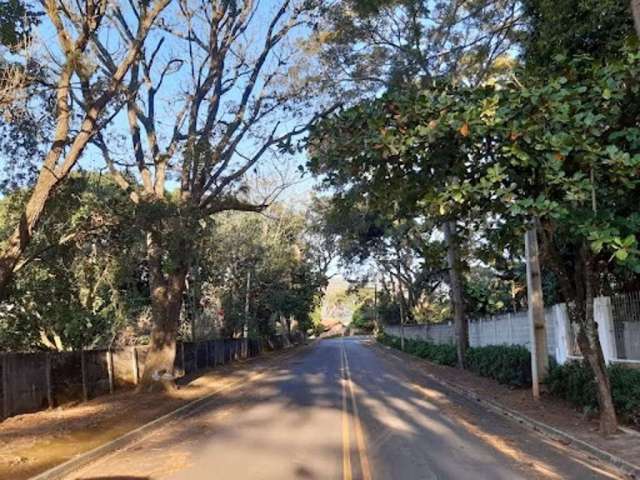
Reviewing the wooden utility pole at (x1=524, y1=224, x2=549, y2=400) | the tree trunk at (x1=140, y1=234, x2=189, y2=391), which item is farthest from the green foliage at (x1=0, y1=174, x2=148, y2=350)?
the wooden utility pole at (x1=524, y1=224, x2=549, y2=400)

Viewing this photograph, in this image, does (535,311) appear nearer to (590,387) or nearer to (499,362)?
(590,387)

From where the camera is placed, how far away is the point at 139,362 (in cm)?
2480

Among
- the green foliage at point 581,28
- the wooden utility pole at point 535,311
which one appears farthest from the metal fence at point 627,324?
the green foliage at point 581,28

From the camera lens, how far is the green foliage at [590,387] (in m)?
12.4

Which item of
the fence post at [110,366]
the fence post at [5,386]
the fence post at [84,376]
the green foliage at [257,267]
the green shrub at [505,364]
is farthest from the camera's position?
the green foliage at [257,267]

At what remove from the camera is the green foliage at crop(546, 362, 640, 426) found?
487 inches

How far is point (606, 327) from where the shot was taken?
51.3ft

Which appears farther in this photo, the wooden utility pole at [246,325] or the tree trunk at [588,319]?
the wooden utility pole at [246,325]

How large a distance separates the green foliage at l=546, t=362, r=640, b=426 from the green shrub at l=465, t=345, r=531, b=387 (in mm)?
2411

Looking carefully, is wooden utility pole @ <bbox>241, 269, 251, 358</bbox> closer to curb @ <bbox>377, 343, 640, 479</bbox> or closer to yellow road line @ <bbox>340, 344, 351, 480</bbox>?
curb @ <bbox>377, 343, 640, 479</bbox>

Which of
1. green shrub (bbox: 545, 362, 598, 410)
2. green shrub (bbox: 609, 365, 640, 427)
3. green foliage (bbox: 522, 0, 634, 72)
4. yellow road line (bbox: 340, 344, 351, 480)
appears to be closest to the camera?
yellow road line (bbox: 340, 344, 351, 480)

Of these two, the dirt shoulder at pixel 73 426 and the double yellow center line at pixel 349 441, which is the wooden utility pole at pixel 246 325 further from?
the double yellow center line at pixel 349 441

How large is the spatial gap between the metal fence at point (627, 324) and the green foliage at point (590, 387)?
47cm

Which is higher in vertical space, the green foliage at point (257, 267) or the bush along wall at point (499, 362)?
the green foliage at point (257, 267)
